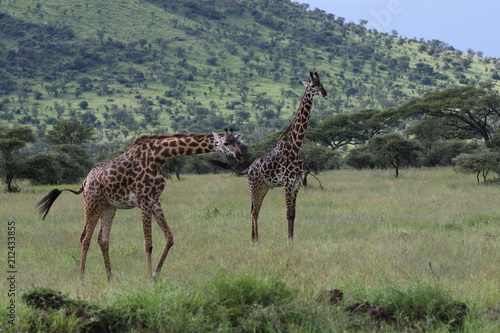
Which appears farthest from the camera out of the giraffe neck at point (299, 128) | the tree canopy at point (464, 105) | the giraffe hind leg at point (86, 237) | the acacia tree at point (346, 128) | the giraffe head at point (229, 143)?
the acacia tree at point (346, 128)

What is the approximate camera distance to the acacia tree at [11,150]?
27250 mm

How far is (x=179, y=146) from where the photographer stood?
8.27 meters

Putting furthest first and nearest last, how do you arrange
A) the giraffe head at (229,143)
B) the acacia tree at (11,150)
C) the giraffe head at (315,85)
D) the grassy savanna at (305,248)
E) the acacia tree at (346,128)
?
1. the acacia tree at (346,128)
2. the acacia tree at (11,150)
3. the giraffe head at (315,85)
4. the giraffe head at (229,143)
5. the grassy savanna at (305,248)

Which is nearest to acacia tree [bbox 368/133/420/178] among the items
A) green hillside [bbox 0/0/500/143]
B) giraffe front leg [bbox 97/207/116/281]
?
giraffe front leg [bbox 97/207/116/281]

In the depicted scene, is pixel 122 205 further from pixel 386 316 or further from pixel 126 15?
pixel 126 15

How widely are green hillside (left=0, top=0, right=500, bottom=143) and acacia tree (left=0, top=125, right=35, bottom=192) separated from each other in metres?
59.1

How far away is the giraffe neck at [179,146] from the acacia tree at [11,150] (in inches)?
849

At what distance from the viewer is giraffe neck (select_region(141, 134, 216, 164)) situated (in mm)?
8211

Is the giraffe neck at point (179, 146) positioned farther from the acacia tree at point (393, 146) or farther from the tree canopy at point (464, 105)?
the tree canopy at point (464, 105)

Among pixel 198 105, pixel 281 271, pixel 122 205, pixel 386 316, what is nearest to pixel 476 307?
pixel 386 316

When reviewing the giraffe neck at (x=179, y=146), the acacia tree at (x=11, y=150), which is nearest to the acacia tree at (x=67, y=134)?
the acacia tree at (x=11, y=150)

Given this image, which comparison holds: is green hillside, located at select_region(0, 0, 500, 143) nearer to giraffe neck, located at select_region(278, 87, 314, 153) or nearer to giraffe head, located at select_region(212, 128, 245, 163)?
giraffe neck, located at select_region(278, 87, 314, 153)

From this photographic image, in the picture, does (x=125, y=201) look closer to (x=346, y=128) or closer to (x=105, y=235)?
(x=105, y=235)

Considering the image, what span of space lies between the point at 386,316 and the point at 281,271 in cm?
188
